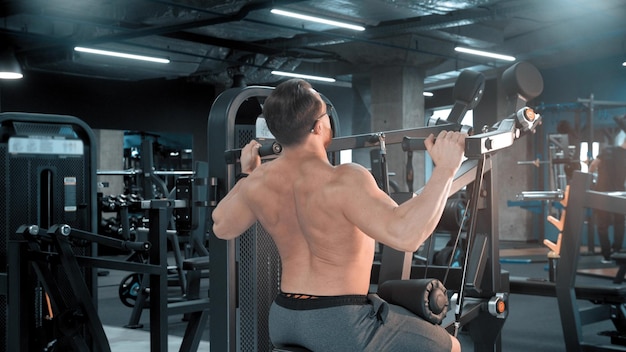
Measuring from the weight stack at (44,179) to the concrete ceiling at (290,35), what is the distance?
13.3ft

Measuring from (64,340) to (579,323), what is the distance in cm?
290

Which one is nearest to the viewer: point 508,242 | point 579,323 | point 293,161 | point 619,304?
point 293,161

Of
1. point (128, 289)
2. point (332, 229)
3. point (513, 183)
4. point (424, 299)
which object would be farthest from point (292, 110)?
point (513, 183)

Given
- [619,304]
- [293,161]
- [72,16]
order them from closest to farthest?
[293,161]
[619,304]
[72,16]

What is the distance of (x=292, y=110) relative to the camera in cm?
199

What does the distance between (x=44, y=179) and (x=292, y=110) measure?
106 inches

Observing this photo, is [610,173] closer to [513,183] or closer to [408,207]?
[513,183]

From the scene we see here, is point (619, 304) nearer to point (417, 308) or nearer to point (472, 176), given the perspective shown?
point (472, 176)

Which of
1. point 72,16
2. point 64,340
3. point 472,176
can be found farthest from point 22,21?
point 472,176

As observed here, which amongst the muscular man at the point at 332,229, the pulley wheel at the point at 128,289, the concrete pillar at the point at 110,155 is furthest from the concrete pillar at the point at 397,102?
the muscular man at the point at 332,229

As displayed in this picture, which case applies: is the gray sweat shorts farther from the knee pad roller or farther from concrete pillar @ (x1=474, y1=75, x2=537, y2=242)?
concrete pillar @ (x1=474, y1=75, x2=537, y2=242)

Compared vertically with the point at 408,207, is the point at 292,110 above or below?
above

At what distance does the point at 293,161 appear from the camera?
6.81 feet

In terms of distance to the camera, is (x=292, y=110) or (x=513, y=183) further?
(x=513, y=183)
